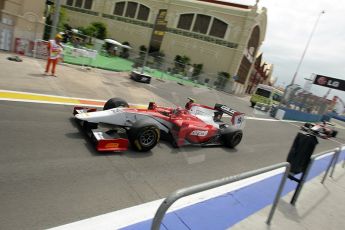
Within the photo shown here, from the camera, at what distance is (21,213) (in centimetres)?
402

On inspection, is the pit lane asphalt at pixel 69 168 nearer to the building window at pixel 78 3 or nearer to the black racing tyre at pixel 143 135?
the black racing tyre at pixel 143 135

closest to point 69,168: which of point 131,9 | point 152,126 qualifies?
point 152,126

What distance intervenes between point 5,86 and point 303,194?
350 inches

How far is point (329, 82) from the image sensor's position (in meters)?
34.6

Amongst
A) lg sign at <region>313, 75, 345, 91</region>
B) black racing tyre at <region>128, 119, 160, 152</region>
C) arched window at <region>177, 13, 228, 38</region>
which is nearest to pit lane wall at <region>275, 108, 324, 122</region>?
lg sign at <region>313, 75, 345, 91</region>

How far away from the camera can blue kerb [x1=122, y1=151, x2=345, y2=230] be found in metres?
4.90

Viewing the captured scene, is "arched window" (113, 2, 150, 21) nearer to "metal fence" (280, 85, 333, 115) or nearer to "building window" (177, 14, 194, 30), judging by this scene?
"building window" (177, 14, 194, 30)

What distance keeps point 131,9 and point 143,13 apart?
2638mm

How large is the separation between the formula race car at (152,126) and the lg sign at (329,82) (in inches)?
1085

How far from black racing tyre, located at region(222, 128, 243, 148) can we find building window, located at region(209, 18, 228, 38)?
126 feet

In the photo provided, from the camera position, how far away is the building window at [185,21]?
4784cm

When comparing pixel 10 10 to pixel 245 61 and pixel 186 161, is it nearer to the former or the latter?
pixel 186 161

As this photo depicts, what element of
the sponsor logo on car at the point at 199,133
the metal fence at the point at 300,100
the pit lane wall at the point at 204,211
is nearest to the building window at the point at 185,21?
the metal fence at the point at 300,100

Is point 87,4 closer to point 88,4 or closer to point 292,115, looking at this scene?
point 88,4
